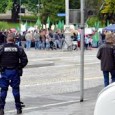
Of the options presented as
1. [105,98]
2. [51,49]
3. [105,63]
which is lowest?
[51,49]

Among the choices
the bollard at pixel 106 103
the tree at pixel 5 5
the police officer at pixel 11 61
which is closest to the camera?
the bollard at pixel 106 103

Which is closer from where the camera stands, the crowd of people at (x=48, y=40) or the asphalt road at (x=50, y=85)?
the asphalt road at (x=50, y=85)

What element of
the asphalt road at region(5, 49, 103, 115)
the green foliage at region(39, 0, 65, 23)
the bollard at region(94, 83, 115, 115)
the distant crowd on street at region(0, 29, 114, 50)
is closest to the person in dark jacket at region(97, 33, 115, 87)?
the asphalt road at region(5, 49, 103, 115)

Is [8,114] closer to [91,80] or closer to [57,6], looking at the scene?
[91,80]

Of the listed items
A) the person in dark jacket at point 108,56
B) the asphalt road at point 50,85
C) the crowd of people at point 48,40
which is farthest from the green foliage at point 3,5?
the person in dark jacket at point 108,56

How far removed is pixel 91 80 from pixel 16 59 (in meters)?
9.09

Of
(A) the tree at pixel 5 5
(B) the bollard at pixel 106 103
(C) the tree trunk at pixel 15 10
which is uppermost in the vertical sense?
(B) the bollard at pixel 106 103

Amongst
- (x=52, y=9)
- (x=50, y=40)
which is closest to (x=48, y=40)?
(x=50, y=40)

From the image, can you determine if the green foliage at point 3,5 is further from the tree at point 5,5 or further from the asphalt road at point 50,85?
the asphalt road at point 50,85

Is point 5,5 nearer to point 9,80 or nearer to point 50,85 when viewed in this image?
point 50,85

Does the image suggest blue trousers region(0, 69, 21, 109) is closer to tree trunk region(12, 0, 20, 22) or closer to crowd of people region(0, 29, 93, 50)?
crowd of people region(0, 29, 93, 50)

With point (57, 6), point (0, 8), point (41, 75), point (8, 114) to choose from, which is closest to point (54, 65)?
point (41, 75)

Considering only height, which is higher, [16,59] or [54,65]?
[16,59]

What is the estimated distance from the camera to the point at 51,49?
46031 mm
